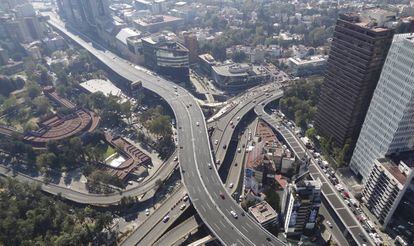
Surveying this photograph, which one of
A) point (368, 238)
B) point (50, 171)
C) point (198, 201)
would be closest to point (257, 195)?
point (198, 201)

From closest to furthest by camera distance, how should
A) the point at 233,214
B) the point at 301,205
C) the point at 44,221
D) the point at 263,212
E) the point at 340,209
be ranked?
1. the point at 301,205
2. the point at 233,214
3. the point at 263,212
4. the point at 340,209
5. the point at 44,221

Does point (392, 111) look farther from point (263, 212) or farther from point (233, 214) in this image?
point (233, 214)

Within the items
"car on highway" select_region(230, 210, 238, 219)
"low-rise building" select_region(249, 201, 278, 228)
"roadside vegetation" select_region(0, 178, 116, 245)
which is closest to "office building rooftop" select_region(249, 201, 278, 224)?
"low-rise building" select_region(249, 201, 278, 228)

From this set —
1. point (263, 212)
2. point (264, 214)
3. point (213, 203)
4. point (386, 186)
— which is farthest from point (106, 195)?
point (386, 186)

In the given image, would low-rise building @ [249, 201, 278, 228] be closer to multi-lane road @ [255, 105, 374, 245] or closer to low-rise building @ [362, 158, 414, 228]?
multi-lane road @ [255, 105, 374, 245]

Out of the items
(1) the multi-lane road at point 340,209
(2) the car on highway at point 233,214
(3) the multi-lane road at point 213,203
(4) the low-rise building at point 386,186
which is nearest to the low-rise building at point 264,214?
(3) the multi-lane road at point 213,203

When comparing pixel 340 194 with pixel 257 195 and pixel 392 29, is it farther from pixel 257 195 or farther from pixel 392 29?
pixel 392 29
